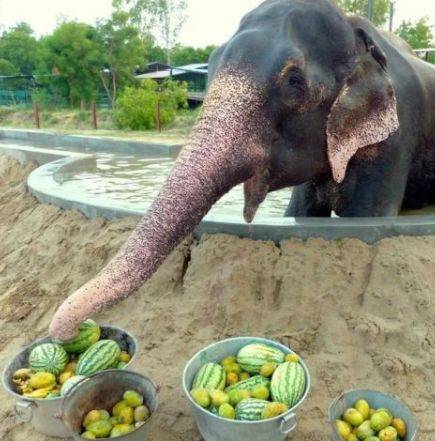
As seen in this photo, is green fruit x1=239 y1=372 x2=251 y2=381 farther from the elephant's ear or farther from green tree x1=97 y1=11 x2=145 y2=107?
green tree x1=97 y1=11 x2=145 y2=107

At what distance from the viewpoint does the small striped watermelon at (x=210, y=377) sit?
84.0 inches

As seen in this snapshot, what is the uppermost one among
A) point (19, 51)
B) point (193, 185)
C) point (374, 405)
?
point (19, 51)

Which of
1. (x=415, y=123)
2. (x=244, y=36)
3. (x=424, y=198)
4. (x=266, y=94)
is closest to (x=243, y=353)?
(x=266, y=94)

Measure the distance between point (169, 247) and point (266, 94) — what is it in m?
0.78

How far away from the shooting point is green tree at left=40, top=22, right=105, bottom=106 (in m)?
28.2

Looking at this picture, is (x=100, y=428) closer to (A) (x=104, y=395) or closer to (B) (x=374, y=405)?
(A) (x=104, y=395)

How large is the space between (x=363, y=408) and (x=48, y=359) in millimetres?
1253

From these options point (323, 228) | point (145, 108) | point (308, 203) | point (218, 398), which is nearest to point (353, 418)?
point (218, 398)

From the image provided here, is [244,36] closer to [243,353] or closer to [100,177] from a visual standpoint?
[243,353]

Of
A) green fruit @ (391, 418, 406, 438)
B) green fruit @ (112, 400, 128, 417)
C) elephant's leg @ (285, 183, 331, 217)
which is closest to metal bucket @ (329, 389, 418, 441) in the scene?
green fruit @ (391, 418, 406, 438)

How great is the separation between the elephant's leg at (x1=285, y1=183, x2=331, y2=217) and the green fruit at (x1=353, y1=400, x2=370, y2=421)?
5.03ft

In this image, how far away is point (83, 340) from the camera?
234 cm

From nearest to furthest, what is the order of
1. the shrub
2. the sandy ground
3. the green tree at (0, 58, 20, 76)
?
the sandy ground
the shrub
the green tree at (0, 58, 20, 76)

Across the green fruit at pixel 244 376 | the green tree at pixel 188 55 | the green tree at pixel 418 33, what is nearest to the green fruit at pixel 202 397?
the green fruit at pixel 244 376
